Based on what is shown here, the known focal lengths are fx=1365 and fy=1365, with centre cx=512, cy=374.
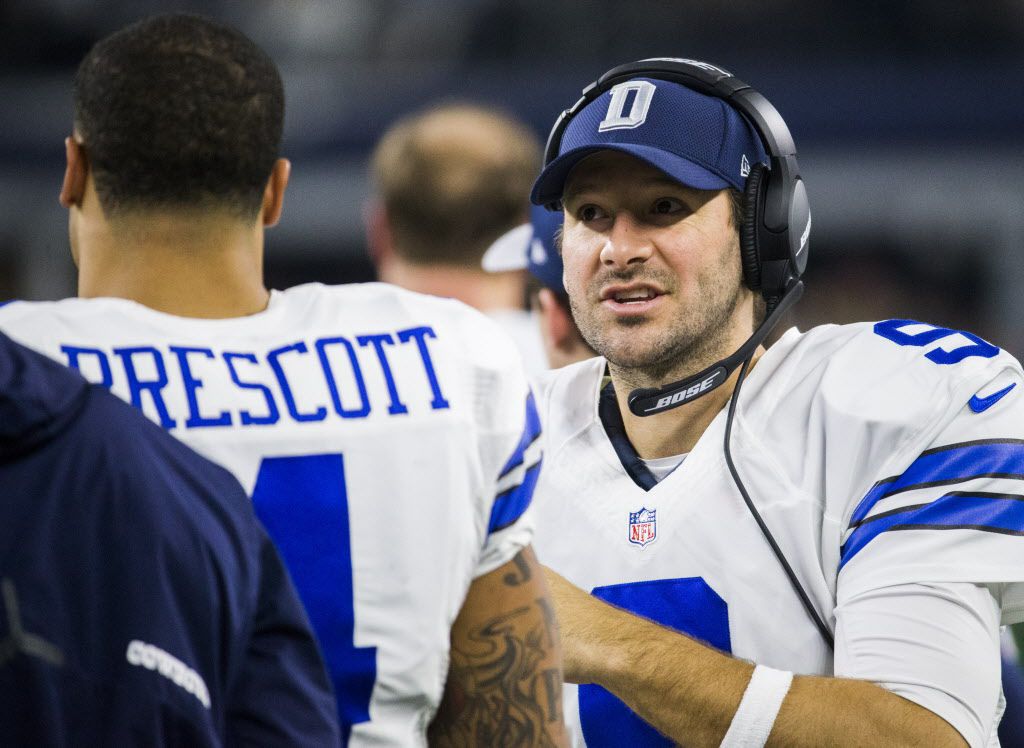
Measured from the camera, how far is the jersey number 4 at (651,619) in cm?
212

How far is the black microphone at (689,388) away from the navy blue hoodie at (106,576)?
106cm

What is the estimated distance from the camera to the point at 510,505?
1.66 meters

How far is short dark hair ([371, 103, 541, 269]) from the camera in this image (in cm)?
344

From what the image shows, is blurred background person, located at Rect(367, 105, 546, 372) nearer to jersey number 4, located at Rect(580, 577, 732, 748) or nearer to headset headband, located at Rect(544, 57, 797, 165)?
headset headband, located at Rect(544, 57, 797, 165)

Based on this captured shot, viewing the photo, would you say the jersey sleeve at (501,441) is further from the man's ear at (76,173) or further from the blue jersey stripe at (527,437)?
the man's ear at (76,173)

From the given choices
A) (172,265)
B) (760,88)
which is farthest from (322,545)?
(760,88)

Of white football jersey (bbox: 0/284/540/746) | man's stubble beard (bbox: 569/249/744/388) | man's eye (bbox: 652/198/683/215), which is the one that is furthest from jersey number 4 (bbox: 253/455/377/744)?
man's eye (bbox: 652/198/683/215)

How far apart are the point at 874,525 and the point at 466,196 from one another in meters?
1.72

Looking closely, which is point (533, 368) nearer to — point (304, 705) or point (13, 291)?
point (304, 705)

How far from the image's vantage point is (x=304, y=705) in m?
1.37

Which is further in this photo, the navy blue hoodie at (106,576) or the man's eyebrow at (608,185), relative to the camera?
the man's eyebrow at (608,185)

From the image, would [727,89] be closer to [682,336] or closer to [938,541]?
[682,336]

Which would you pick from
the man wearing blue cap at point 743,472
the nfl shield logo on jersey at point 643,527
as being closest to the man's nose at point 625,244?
the man wearing blue cap at point 743,472

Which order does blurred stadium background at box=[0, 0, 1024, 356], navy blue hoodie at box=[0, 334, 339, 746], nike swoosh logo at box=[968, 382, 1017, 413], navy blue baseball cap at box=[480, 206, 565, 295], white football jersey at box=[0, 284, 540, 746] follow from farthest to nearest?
blurred stadium background at box=[0, 0, 1024, 356], navy blue baseball cap at box=[480, 206, 565, 295], nike swoosh logo at box=[968, 382, 1017, 413], white football jersey at box=[0, 284, 540, 746], navy blue hoodie at box=[0, 334, 339, 746]
